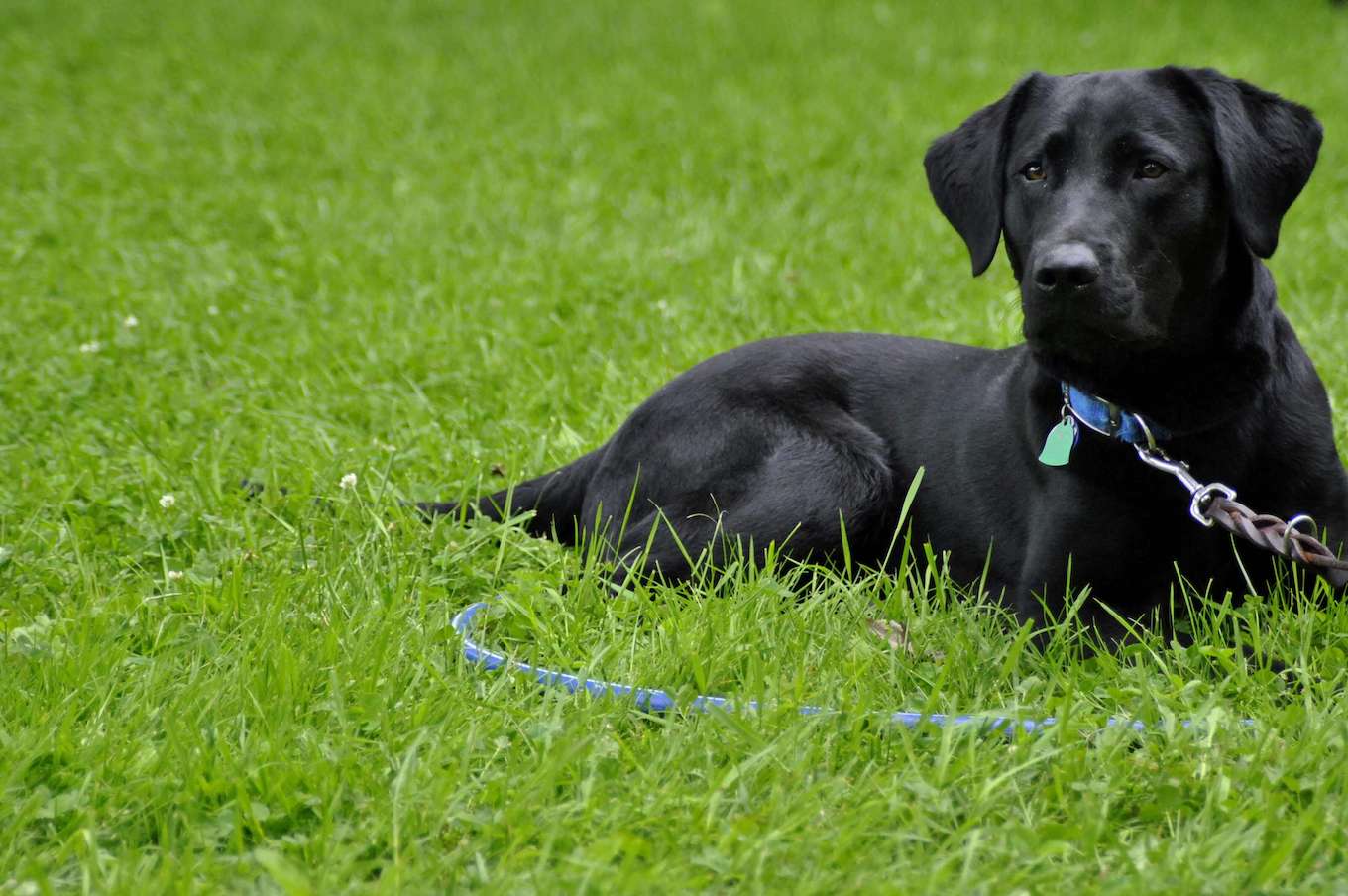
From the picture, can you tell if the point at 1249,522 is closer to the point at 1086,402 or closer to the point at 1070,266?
the point at 1086,402

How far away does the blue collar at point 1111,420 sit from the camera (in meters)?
3.16

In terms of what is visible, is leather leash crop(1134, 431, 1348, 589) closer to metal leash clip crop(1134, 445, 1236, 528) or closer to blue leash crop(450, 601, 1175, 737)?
metal leash clip crop(1134, 445, 1236, 528)

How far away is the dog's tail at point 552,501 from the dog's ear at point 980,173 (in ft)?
3.72

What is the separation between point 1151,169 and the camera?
3.06 m

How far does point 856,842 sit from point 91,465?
2890 millimetres

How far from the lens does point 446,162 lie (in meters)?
8.59

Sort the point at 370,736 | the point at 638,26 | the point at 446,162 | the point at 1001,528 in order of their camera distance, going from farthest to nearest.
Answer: the point at 638,26, the point at 446,162, the point at 1001,528, the point at 370,736

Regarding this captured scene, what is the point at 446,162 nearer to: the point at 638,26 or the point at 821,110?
the point at 821,110

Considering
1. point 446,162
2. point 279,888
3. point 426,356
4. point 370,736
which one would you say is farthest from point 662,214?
point 279,888

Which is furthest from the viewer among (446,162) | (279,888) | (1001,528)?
(446,162)

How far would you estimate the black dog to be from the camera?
3043 millimetres

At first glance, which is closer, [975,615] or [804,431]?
[975,615]

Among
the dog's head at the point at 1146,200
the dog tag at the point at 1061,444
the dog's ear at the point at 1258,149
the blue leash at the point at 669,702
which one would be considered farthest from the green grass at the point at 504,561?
the dog's ear at the point at 1258,149

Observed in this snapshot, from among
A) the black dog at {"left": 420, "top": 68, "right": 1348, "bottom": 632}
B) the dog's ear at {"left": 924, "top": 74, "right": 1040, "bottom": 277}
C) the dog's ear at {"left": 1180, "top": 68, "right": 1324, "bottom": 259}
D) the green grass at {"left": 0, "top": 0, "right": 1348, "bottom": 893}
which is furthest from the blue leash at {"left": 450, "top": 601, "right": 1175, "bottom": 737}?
the dog's ear at {"left": 924, "top": 74, "right": 1040, "bottom": 277}
